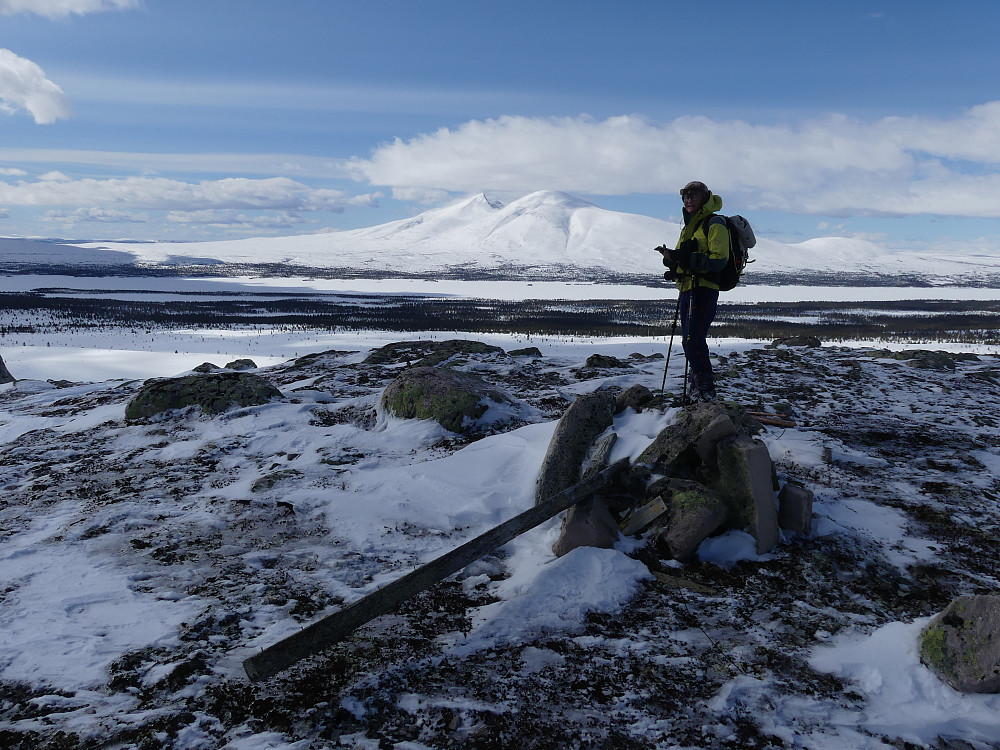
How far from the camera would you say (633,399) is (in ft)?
18.9

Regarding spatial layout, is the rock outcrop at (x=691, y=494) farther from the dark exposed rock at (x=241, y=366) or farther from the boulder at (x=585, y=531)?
the dark exposed rock at (x=241, y=366)

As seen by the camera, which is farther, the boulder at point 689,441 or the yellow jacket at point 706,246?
the yellow jacket at point 706,246

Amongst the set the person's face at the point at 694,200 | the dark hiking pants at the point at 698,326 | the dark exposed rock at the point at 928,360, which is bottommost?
the dark exposed rock at the point at 928,360

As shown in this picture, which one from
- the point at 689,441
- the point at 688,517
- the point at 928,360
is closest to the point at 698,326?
the point at 689,441

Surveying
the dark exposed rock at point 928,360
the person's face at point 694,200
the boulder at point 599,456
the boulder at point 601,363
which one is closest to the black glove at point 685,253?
the person's face at point 694,200

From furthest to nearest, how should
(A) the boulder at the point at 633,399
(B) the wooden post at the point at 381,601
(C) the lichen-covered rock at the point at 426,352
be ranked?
(C) the lichen-covered rock at the point at 426,352 → (A) the boulder at the point at 633,399 → (B) the wooden post at the point at 381,601

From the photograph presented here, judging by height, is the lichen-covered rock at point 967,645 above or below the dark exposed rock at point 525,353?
below

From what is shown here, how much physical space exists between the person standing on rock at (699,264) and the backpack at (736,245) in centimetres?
11

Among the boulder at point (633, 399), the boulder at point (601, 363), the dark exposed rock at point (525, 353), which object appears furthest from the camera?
the dark exposed rock at point (525, 353)

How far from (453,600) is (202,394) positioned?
253 inches

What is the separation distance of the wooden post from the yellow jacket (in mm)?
2675

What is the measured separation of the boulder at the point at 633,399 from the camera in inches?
220

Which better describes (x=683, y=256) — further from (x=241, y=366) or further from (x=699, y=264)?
(x=241, y=366)

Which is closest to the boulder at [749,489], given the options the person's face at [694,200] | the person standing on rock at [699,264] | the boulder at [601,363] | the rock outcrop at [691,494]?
the rock outcrop at [691,494]
